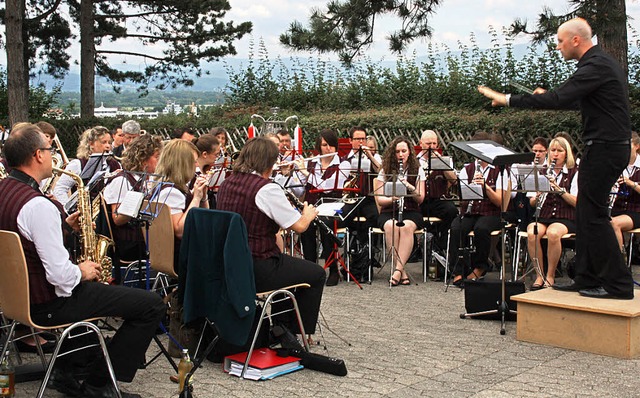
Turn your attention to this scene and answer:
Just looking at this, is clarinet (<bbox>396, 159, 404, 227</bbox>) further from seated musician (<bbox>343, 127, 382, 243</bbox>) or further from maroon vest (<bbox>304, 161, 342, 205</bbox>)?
maroon vest (<bbox>304, 161, 342, 205</bbox>)

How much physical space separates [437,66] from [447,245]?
8626mm

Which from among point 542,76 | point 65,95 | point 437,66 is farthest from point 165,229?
point 65,95

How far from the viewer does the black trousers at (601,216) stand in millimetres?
6371

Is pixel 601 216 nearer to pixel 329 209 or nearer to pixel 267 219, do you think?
pixel 329 209

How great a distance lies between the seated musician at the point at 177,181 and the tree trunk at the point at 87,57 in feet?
57.5

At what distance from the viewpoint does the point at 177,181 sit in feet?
21.7

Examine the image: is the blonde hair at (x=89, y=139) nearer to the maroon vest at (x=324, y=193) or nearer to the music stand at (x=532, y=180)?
the maroon vest at (x=324, y=193)

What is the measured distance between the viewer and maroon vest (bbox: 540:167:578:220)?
8.77m

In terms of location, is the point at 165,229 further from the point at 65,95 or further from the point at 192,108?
the point at 65,95

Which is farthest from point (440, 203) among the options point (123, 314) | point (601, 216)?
point (123, 314)

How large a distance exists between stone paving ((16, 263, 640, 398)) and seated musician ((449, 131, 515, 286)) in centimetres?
165

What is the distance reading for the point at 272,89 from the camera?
21.0 m

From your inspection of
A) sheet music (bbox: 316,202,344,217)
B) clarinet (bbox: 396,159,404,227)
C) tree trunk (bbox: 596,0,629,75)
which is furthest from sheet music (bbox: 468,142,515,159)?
tree trunk (bbox: 596,0,629,75)

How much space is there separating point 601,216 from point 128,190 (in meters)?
3.82
